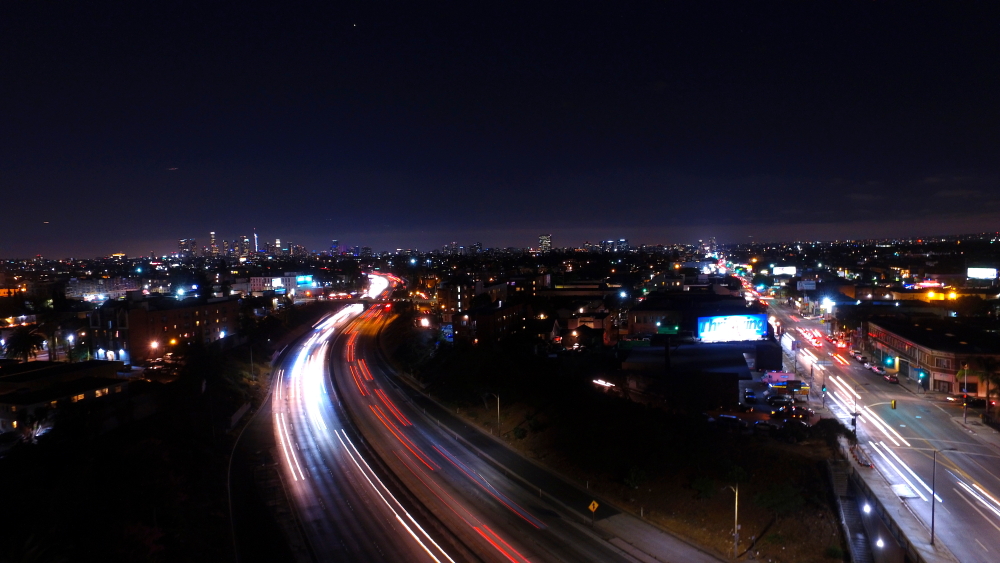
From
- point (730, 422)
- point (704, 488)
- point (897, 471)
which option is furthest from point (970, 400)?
point (704, 488)

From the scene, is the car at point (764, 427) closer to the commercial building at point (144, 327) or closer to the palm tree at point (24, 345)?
the commercial building at point (144, 327)

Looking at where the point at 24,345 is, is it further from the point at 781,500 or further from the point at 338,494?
the point at 781,500

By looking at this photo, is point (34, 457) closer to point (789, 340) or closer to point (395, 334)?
point (395, 334)

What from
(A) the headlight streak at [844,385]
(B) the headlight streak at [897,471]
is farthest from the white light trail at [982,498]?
(A) the headlight streak at [844,385]

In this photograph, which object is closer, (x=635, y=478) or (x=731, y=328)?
(x=635, y=478)

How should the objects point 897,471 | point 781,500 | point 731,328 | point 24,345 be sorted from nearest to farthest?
point 781,500, point 897,471, point 24,345, point 731,328

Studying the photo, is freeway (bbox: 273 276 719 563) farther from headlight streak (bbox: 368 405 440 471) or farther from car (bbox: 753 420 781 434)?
car (bbox: 753 420 781 434)

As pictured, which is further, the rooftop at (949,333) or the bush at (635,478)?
the rooftop at (949,333)
